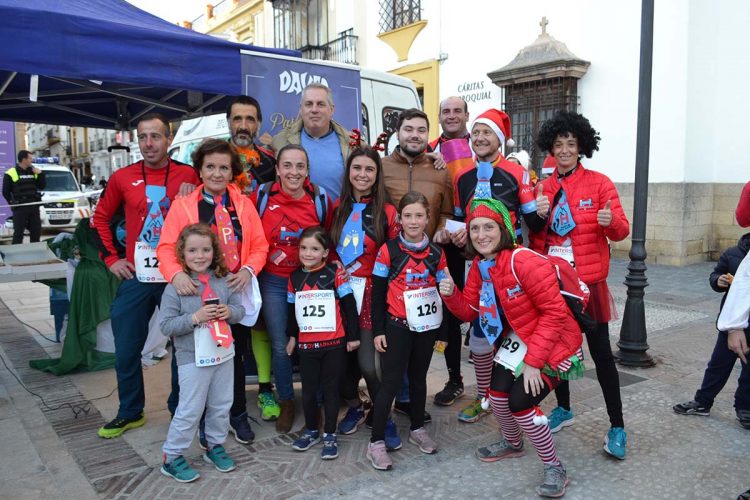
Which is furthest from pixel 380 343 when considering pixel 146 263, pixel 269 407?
pixel 146 263

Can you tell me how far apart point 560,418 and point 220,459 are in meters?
2.13

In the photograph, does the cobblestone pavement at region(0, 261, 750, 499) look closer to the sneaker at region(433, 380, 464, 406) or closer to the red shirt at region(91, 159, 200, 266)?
the sneaker at region(433, 380, 464, 406)

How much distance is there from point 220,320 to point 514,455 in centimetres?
185

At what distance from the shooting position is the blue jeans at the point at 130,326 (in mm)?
3703

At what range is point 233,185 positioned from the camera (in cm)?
361

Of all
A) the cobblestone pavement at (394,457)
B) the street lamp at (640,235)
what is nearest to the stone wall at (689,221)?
the street lamp at (640,235)

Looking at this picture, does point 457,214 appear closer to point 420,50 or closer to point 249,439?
point 249,439

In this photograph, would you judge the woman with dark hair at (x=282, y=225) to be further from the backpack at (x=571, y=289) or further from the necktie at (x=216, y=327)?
the backpack at (x=571, y=289)

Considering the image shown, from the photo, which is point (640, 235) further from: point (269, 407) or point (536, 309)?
point (269, 407)

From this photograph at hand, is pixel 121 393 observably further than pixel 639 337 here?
No

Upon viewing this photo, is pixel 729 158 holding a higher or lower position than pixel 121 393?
higher

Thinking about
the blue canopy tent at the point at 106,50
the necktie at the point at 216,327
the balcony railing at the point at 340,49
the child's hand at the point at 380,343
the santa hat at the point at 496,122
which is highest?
the balcony railing at the point at 340,49

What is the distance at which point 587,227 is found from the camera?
138 inches

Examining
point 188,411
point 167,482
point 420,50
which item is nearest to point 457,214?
point 188,411
